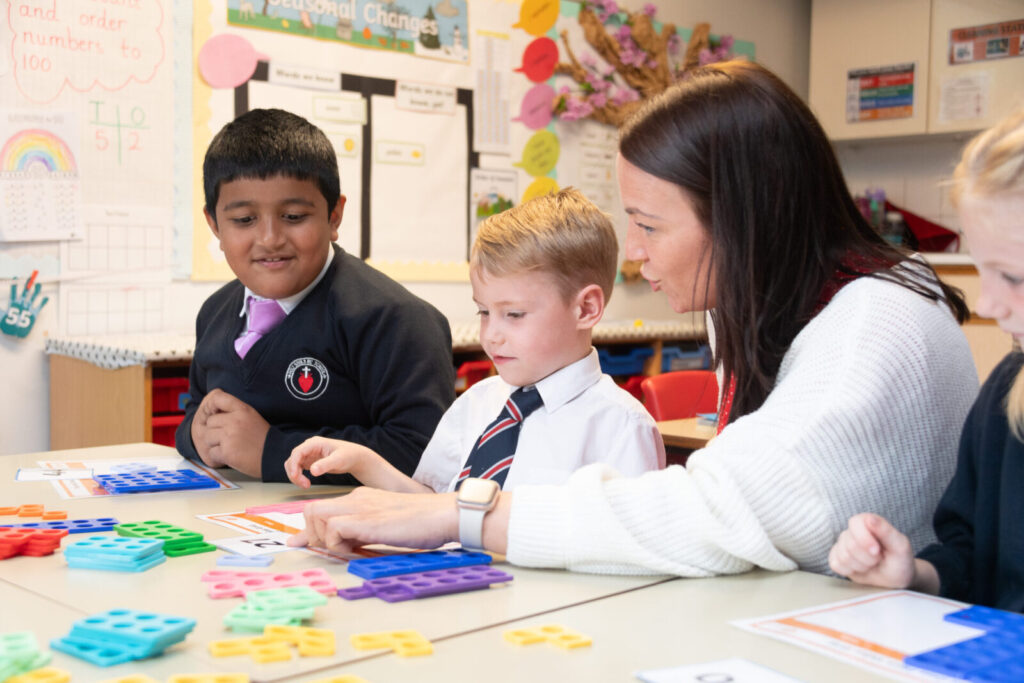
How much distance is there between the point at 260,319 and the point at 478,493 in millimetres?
895

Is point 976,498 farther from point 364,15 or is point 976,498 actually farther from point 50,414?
point 364,15

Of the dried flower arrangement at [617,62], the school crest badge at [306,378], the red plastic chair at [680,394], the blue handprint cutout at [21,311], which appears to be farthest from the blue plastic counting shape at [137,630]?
the dried flower arrangement at [617,62]

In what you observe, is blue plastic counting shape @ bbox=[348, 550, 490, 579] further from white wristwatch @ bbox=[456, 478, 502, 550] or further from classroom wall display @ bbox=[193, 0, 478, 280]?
classroom wall display @ bbox=[193, 0, 478, 280]

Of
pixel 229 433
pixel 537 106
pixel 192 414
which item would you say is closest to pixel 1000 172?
pixel 229 433

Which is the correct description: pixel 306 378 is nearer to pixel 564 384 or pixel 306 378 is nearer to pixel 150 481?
pixel 150 481

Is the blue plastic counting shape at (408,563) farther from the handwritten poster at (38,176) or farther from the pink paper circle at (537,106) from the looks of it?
the pink paper circle at (537,106)

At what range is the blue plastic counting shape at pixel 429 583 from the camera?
90cm

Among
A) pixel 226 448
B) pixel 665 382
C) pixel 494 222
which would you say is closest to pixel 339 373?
pixel 226 448

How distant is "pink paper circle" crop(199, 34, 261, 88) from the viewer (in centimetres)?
328

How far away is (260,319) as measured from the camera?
1830mm

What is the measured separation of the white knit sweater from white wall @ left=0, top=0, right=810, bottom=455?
2.42 metres

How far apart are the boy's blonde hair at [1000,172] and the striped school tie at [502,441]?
25.7 inches

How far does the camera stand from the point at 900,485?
105cm

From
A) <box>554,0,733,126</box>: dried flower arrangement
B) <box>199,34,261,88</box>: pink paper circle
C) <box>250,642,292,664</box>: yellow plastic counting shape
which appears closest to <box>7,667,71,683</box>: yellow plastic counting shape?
<box>250,642,292,664</box>: yellow plastic counting shape
